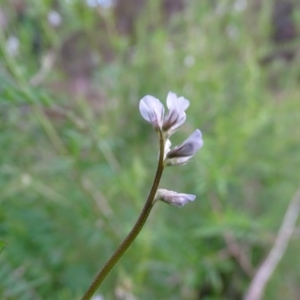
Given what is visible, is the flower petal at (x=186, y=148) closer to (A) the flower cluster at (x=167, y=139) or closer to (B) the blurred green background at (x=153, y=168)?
(A) the flower cluster at (x=167, y=139)

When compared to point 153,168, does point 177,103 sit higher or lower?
higher

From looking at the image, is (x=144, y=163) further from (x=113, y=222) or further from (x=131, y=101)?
(x=113, y=222)

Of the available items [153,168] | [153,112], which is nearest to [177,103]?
[153,112]

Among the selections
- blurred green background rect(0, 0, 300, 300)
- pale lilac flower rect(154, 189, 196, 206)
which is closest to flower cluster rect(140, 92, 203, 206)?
pale lilac flower rect(154, 189, 196, 206)

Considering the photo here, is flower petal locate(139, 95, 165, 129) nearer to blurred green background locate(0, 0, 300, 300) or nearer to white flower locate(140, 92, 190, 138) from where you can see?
white flower locate(140, 92, 190, 138)

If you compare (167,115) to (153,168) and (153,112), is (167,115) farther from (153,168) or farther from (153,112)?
(153,168)

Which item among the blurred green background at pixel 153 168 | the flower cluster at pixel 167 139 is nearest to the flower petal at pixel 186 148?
the flower cluster at pixel 167 139

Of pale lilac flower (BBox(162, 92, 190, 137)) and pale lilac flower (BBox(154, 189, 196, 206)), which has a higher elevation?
pale lilac flower (BBox(162, 92, 190, 137))

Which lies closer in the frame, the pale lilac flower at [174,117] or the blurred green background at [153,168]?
the pale lilac flower at [174,117]
